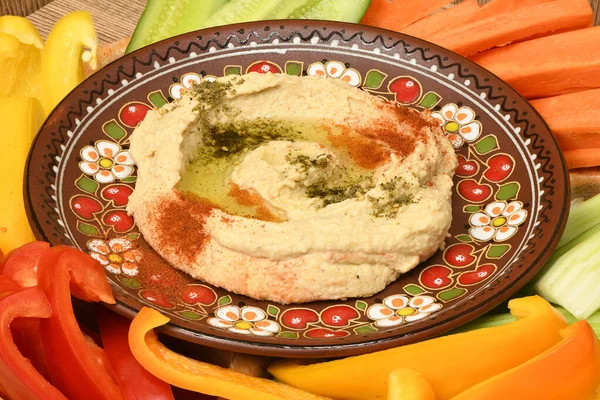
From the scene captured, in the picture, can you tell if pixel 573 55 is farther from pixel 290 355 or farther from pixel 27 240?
pixel 27 240

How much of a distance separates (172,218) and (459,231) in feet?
3.69

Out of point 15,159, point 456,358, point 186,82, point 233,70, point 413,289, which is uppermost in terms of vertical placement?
point 233,70

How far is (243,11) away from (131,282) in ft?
5.99

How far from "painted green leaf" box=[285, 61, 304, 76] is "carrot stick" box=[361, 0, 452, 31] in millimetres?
662

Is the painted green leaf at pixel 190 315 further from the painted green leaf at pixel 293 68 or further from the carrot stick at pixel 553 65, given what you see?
the carrot stick at pixel 553 65

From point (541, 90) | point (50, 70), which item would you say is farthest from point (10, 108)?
point (541, 90)

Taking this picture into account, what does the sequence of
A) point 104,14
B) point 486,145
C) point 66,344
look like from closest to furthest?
point 66,344, point 486,145, point 104,14

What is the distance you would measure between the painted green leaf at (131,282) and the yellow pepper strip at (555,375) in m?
1.15

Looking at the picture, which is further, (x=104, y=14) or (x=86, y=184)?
(x=104, y=14)

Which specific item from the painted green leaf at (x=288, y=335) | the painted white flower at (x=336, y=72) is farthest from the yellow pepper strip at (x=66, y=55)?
the painted green leaf at (x=288, y=335)

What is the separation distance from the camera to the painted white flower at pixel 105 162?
3.21 meters

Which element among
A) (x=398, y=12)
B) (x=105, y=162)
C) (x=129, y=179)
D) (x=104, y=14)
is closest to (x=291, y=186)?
(x=129, y=179)

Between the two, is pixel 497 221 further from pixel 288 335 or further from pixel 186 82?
pixel 186 82

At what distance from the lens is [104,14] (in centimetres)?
460
